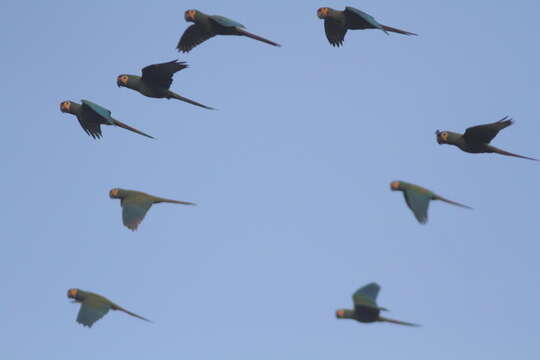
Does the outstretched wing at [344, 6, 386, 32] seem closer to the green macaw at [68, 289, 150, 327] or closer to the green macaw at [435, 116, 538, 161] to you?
the green macaw at [435, 116, 538, 161]

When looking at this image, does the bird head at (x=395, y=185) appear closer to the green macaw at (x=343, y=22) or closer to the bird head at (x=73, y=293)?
the green macaw at (x=343, y=22)

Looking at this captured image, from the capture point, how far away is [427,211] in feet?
86.6

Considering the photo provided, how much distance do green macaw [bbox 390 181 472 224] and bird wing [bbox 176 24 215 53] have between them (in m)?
7.98

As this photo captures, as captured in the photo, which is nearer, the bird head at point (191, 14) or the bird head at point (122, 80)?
the bird head at point (122, 80)

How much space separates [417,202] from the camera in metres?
26.6

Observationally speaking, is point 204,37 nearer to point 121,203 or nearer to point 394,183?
point 121,203

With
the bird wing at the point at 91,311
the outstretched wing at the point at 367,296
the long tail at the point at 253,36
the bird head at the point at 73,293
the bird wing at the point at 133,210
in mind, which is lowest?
the bird wing at the point at 91,311

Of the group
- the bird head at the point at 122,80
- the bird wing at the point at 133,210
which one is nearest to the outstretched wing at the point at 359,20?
the bird head at the point at 122,80

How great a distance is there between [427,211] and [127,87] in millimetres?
9441

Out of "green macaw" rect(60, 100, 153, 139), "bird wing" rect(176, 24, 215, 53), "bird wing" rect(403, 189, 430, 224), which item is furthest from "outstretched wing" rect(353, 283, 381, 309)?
"bird wing" rect(176, 24, 215, 53)

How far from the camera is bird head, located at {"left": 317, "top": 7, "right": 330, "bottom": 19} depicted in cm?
3192

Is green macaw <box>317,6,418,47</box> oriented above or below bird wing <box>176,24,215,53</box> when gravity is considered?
above

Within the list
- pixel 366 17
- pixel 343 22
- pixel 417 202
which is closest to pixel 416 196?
pixel 417 202

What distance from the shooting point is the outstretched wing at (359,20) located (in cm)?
2991
